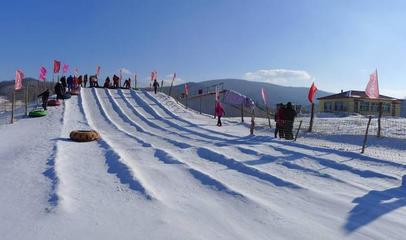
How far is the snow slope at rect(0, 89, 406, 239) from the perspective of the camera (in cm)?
489

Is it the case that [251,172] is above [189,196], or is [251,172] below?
above

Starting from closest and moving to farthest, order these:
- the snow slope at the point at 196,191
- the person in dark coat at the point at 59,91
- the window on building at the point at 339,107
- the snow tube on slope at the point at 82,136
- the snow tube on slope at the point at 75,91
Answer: the snow slope at the point at 196,191
the snow tube on slope at the point at 82,136
the person in dark coat at the point at 59,91
the snow tube on slope at the point at 75,91
the window on building at the point at 339,107

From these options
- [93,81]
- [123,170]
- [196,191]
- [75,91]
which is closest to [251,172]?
[196,191]

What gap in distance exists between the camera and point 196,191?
21.7 feet

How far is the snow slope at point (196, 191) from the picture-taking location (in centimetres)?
489

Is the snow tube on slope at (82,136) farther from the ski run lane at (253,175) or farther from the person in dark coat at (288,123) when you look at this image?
the person in dark coat at (288,123)

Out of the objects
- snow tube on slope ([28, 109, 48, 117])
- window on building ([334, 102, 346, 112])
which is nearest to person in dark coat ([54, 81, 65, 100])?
snow tube on slope ([28, 109, 48, 117])

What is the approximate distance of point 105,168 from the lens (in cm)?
832

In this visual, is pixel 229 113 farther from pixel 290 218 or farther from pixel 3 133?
pixel 290 218

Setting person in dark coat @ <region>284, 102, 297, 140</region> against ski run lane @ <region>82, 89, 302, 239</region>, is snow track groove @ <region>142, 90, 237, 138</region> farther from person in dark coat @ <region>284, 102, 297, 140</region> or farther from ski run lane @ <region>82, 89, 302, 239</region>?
ski run lane @ <region>82, 89, 302, 239</region>

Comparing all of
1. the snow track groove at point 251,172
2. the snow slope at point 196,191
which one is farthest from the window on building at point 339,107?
the snow track groove at point 251,172

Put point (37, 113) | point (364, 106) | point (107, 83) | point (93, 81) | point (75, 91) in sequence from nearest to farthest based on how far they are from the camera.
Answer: point (37, 113) → point (75, 91) → point (93, 81) → point (107, 83) → point (364, 106)

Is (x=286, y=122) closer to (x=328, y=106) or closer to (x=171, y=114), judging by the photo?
(x=171, y=114)

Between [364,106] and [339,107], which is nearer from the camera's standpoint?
[364,106]
